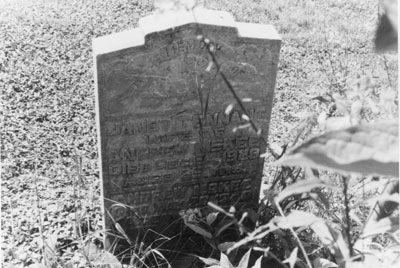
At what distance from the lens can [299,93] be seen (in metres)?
4.91

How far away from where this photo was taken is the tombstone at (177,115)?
2625 mm

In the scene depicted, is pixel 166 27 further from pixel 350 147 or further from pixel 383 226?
pixel 350 147

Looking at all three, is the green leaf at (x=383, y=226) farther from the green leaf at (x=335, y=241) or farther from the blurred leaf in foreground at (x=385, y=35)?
the blurred leaf in foreground at (x=385, y=35)

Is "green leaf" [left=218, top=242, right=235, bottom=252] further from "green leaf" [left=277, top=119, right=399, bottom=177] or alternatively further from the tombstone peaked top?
Answer: "green leaf" [left=277, top=119, right=399, bottom=177]

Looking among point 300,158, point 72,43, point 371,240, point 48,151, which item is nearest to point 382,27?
point 300,158

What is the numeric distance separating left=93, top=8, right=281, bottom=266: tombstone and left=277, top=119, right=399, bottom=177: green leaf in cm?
148

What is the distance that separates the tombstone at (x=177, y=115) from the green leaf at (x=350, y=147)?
148cm

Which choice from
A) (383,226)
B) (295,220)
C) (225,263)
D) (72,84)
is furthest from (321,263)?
(72,84)

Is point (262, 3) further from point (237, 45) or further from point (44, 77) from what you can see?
→ point (237, 45)

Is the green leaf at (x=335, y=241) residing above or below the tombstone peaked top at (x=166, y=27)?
below

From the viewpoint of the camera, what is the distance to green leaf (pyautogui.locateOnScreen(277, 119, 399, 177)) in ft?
3.04

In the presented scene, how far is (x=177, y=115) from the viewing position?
2.86 metres

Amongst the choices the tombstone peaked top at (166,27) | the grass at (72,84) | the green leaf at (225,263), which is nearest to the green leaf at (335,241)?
the green leaf at (225,263)

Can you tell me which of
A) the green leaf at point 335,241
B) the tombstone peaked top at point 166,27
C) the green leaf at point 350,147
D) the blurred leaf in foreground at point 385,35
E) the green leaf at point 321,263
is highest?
the tombstone peaked top at point 166,27
